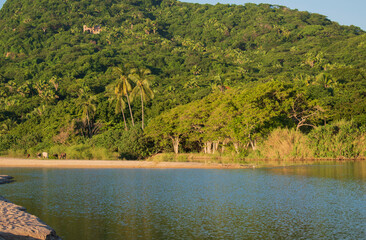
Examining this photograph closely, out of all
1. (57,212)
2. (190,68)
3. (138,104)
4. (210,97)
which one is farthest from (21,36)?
(57,212)

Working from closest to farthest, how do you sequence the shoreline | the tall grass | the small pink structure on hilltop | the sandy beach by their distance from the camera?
the shoreline
the sandy beach
the tall grass
the small pink structure on hilltop

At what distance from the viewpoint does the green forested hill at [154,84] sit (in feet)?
171

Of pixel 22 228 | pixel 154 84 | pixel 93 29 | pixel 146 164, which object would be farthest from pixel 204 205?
pixel 93 29

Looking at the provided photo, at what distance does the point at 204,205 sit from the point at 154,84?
89962mm

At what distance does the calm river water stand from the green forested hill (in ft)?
63.1

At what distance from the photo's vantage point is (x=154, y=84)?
355 ft

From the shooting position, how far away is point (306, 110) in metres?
51.5

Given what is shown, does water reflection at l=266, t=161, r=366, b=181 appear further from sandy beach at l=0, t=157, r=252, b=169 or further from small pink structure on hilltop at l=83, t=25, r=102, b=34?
small pink structure on hilltop at l=83, t=25, r=102, b=34

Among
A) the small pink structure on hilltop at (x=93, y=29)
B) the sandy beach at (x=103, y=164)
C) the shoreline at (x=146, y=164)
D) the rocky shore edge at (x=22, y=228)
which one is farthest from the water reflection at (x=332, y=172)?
the small pink structure on hilltop at (x=93, y=29)

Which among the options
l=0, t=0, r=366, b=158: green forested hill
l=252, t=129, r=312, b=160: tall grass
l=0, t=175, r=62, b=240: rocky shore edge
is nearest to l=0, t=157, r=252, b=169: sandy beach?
l=0, t=0, r=366, b=158: green forested hill

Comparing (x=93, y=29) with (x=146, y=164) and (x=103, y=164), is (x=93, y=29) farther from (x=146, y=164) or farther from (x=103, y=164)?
(x=146, y=164)

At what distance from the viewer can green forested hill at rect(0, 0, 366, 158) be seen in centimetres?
5203

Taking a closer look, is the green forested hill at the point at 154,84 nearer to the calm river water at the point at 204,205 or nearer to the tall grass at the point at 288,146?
the tall grass at the point at 288,146

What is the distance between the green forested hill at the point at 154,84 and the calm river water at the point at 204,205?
63.1ft
